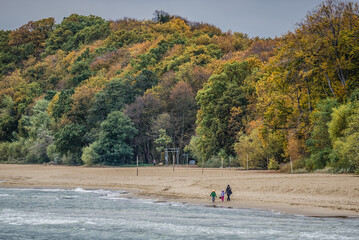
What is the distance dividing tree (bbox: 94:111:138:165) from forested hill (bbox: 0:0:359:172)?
23cm

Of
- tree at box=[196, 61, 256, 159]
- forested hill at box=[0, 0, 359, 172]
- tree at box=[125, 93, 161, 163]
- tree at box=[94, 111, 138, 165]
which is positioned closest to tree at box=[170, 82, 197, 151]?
forested hill at box=[0, 0, 359, 172]

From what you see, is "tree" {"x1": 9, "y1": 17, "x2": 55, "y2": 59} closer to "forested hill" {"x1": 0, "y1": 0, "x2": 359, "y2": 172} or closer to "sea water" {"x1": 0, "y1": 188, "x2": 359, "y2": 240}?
"forested hill" {"x1": 0, "y1": 0, "x2": 359, "y2": 172}

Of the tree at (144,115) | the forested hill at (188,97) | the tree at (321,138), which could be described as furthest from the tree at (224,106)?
the tree at (321,138)

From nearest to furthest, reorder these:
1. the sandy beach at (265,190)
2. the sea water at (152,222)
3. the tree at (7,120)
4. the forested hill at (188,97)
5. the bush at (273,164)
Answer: the sea water at (152,222) < the sandy beach at (265,190) < the forested hill at (188,97) < the bush at (273,164) < the tree at (7,120)

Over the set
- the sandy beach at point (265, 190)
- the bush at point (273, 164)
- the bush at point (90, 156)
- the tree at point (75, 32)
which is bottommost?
the sandy beach at point (265, 190)

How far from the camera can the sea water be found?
22525mm

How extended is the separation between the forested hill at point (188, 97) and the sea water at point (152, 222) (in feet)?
41.7

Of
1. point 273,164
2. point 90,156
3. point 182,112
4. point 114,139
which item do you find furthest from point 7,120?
point 273,164

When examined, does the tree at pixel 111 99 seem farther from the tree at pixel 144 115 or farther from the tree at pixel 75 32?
the tree at pixel 75 32

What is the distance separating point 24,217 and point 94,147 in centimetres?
4488

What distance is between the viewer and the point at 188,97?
77.4 metres

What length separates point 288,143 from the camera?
154 feet

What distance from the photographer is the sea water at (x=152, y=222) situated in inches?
887

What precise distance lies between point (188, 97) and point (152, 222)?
171ft
